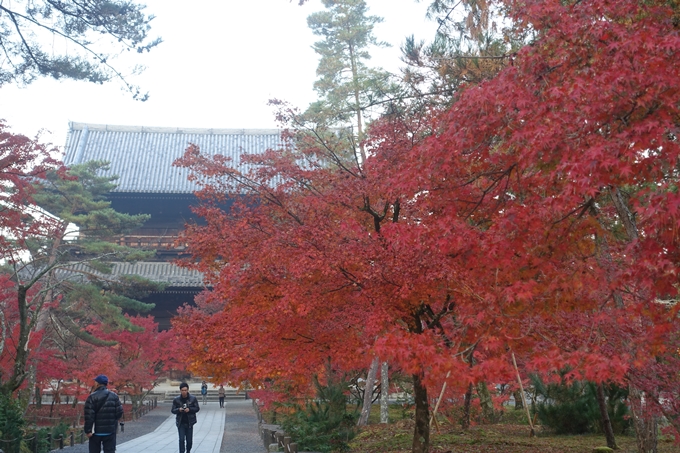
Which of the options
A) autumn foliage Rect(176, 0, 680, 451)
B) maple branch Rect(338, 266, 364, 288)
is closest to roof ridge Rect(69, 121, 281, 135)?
autumn foliage Rect(176, 0, 680, 451)

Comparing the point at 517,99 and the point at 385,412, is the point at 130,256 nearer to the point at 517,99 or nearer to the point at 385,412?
the point at 385,412

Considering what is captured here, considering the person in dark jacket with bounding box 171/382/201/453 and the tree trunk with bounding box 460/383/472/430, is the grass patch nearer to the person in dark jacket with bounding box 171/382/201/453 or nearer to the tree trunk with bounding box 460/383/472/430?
the tree trunk with bounding box 460/383/472/430

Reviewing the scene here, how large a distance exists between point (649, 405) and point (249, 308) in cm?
584

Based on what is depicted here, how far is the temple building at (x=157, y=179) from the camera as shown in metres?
27.8

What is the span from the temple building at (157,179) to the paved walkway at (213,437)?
5682 mm

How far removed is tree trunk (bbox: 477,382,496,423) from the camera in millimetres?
16156

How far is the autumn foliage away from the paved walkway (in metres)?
4.74

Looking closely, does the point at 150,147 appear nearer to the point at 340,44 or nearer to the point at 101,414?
the point at 340,44

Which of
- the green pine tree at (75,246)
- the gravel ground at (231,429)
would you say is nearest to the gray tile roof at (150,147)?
the green pine tree at (75,246)

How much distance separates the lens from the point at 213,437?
17.2m

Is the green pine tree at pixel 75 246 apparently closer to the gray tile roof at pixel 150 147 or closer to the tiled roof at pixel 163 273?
the tiled roof at pixel 163 273

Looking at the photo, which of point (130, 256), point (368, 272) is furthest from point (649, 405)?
point (130, 256)

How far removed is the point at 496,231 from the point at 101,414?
5.34 meters

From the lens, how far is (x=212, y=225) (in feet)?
33.0
